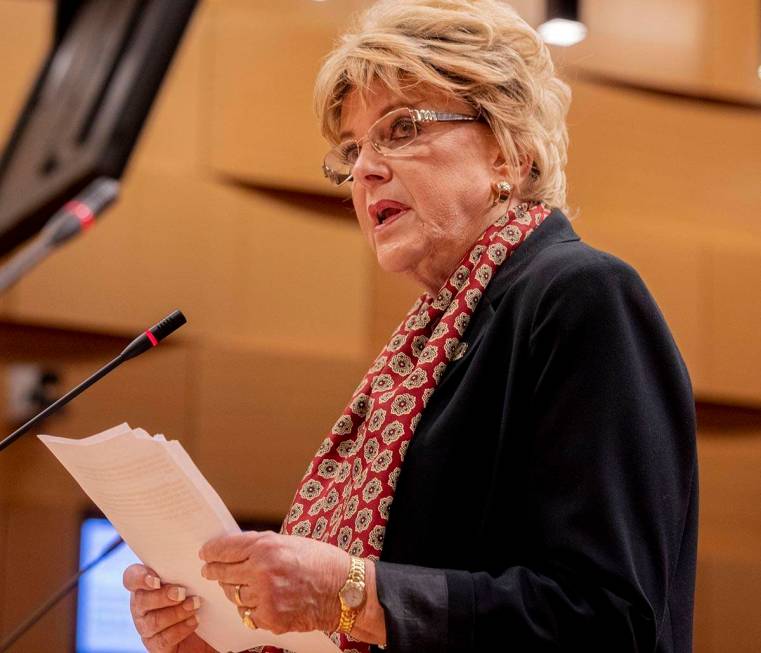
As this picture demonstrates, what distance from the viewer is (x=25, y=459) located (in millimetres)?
3580

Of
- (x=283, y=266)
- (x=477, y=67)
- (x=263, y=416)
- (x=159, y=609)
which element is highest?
(x=477, y=67)

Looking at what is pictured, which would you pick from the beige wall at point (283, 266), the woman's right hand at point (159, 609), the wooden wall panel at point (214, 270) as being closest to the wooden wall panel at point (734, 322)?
the beige wall at point (283, 266)

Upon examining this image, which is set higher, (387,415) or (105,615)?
(387,415)

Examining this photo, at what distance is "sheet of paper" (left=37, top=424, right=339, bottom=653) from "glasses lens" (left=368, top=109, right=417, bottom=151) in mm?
633

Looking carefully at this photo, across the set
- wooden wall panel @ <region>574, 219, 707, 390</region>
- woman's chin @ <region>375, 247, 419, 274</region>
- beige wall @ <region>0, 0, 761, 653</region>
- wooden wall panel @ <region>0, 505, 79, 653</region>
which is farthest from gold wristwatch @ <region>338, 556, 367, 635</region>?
wooden wall panel @ <region>574, 219, 707, 390</region>

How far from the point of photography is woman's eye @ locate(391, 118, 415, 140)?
172cm

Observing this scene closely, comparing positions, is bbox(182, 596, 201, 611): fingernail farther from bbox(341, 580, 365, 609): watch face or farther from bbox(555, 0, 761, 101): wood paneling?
bbox(555, 0, 761, 101): wood paneling

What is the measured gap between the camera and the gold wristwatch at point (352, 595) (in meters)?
1.26

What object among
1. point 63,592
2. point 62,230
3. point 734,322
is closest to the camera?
point 62,230

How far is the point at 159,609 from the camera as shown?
1521 mm

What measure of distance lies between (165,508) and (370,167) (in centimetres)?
64

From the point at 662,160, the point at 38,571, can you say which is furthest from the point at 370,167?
the point at 662,160

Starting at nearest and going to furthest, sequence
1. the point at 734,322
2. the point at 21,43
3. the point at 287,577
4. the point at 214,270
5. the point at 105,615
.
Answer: the point at 287,577 < the point at 105,615 < the point at 21,43 < the point at 214,270 < the point at 734,322

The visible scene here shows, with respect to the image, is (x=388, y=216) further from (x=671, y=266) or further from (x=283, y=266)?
(x=671, y=266)
